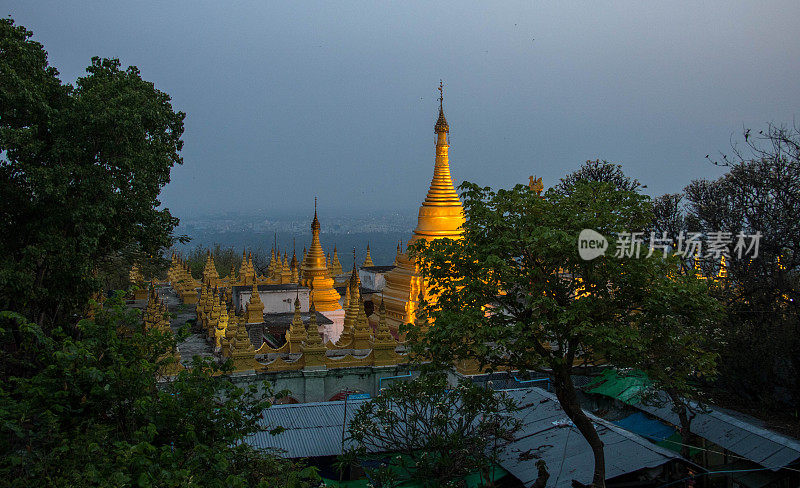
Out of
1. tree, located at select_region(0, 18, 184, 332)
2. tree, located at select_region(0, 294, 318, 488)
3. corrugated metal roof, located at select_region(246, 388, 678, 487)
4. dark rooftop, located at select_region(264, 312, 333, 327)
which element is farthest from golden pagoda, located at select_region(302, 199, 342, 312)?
tree, located at select_region(0, 294, 318, 488)

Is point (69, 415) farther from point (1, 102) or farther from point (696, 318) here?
point (696, 318)

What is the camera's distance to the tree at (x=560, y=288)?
420 inches

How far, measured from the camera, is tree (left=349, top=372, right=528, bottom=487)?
12.4m

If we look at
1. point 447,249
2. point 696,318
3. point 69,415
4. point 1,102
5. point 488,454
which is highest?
point 1,102

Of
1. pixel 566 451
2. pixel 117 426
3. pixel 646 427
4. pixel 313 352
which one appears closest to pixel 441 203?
pixel 313 352

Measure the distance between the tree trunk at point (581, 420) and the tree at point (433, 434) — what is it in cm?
146

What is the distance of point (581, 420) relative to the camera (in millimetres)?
11625

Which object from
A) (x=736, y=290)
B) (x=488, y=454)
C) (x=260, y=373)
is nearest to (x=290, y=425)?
(x=260, y=373)

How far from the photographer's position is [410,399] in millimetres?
12656

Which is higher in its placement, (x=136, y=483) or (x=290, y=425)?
(x=136, y=483)

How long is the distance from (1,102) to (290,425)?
31.0 feet

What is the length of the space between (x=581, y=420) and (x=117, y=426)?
792 centimetres

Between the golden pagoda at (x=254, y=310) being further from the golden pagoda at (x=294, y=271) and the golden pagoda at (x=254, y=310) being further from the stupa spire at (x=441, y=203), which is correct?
the golden pagoda at (x=294, y=271)

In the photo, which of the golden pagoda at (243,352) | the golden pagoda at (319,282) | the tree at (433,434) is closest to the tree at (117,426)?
the tree at (433,434)
